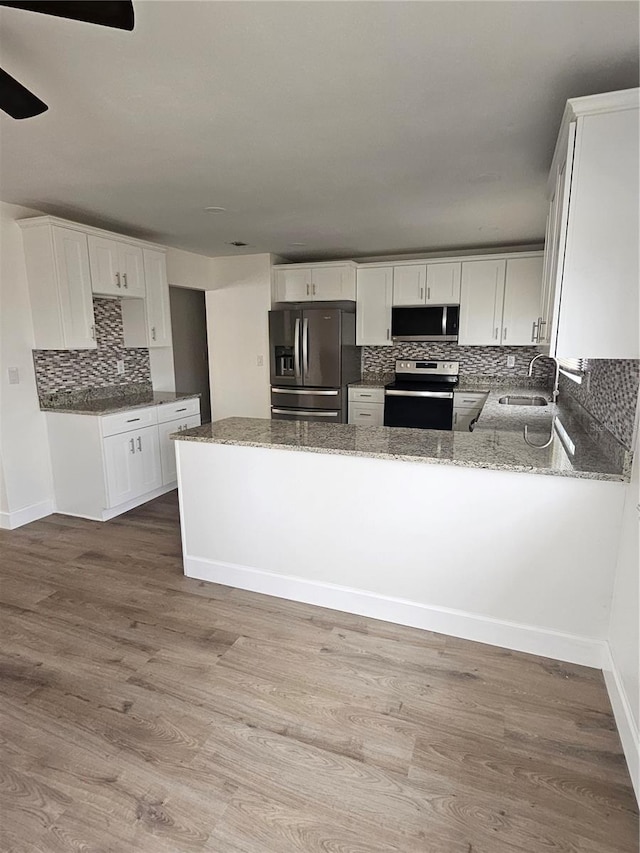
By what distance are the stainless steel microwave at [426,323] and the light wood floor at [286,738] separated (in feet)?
11.0

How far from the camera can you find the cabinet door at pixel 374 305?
5.08 meters

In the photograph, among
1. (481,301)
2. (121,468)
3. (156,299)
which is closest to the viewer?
(121,468)

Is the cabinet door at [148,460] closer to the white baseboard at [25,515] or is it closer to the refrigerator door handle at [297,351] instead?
the white baseboard at [25,515]

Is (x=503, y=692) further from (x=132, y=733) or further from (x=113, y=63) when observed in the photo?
(x=113, y=63)

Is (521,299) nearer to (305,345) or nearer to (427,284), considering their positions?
(427,284)

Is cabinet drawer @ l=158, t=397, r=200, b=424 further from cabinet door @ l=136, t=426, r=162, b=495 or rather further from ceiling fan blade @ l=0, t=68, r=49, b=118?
ceiling fan blade @ l=0, t=68, r=49, b=118

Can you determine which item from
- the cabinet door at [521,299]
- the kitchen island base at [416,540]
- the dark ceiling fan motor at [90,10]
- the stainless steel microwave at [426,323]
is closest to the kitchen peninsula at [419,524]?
the kitchen island base at [416,540]

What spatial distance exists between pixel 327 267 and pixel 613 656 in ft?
14.3

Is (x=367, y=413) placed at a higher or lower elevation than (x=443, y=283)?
lower

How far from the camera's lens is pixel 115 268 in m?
3.87

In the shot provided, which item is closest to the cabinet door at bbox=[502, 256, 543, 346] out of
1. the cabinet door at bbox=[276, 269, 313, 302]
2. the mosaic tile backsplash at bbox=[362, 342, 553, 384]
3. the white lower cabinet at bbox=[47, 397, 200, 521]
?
the mosaic tile backsplash at bbox=[362, 342, 553, 384]

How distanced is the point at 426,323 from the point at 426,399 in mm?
820

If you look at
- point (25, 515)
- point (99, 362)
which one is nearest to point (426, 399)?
point (99, 362)

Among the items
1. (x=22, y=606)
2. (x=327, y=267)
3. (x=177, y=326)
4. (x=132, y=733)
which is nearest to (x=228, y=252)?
(x=327, y=267)
